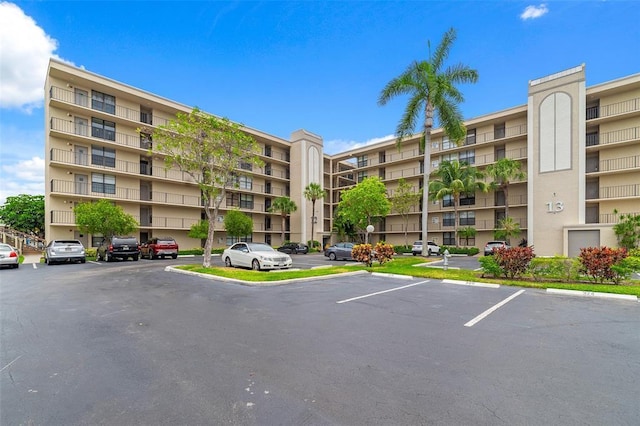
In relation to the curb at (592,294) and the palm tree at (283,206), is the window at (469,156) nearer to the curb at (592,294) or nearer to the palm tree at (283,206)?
the palm tree at (283,206)

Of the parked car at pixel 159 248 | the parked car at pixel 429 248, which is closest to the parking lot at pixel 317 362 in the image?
the parked car at pixel 159 248

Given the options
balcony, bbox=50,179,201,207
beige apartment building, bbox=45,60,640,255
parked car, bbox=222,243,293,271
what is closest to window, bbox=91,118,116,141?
beige apartment building, bbox=45,60,640,255

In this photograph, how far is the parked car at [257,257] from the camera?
15625 mm

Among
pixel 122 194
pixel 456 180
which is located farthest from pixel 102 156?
pixel 456 180

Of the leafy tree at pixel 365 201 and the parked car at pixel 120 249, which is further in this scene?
the leafy tree at pixel 365 201

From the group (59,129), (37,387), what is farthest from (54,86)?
(37,387)

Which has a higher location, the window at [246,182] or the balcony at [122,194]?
the window at [246,182]

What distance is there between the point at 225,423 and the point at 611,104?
3933cm

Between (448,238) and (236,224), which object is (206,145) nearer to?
(236,224)

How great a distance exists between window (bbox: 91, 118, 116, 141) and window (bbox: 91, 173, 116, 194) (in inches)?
141

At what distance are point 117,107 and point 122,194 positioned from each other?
27.5ft

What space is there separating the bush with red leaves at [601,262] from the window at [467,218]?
27304 mm

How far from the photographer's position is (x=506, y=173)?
31172 mm

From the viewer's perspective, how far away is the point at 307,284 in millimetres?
11898
